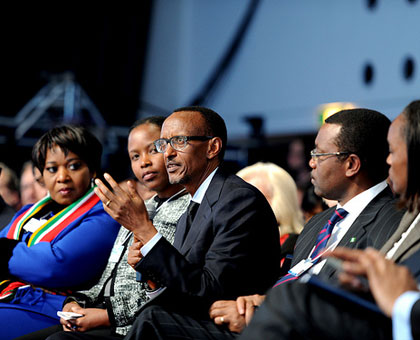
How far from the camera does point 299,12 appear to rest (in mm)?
9602

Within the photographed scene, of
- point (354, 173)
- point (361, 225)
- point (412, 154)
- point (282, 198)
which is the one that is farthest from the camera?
point (282, 198)

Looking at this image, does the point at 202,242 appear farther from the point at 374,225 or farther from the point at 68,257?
the point at 68,257

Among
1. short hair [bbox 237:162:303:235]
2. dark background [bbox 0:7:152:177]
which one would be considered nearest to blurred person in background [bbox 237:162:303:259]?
short hair [bbox 237:162:303:235]

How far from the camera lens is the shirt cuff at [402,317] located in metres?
1.36

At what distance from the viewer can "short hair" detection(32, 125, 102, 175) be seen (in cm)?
302

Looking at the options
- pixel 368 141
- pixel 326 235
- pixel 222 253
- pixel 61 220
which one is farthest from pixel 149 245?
pixel 61 220

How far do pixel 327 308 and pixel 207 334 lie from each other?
58cm

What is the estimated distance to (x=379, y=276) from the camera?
143cm

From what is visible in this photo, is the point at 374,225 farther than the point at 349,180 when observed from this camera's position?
No

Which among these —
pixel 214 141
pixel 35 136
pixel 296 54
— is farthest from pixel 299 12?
pixel 214 141

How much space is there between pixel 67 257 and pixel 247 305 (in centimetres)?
114

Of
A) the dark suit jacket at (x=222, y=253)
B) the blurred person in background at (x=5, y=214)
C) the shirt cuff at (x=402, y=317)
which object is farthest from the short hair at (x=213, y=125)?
the blurred person in background at (x=5, y=214)

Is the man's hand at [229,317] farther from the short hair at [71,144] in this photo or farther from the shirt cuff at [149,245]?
the short hair at [71,144]

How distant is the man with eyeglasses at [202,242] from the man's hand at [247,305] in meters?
0.08
